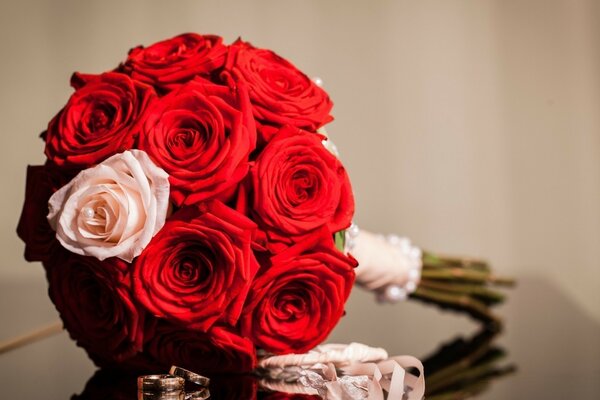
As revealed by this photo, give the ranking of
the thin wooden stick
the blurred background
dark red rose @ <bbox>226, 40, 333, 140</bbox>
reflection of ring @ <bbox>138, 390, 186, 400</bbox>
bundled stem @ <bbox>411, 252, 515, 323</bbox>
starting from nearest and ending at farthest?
reflection of ring @ <bbox>138, 390, 186, 400</bbox> < dark red rose @ <bbox>226, 40, 333, 140</bbox> < the thin wooden stick < bundled stem @ <bbox>411, 252, 515, 323</bbox> < the blurred background

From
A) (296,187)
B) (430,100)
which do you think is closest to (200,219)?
(296,187)

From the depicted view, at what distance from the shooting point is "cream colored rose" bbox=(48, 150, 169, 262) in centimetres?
82

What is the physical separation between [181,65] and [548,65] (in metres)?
1.95

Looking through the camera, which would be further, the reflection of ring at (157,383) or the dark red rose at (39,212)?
the dark red rose at (39,212)

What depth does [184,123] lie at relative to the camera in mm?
886

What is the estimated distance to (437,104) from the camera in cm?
255

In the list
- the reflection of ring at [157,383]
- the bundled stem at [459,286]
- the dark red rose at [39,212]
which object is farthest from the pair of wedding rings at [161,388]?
the bundled stem at [459,286]

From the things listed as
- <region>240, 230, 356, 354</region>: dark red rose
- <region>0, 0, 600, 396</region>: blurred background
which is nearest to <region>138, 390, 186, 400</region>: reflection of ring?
<region>240, 230, 356, 354</region>: dark red rose

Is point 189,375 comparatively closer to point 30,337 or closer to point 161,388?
point 161,388

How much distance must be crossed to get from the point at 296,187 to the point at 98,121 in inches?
9.7

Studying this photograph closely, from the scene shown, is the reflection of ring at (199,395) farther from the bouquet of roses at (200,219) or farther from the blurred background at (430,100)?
the blurred background at (430,100)

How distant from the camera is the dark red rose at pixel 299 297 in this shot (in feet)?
2.85

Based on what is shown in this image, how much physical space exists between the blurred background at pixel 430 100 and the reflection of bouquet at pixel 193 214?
4.62ft

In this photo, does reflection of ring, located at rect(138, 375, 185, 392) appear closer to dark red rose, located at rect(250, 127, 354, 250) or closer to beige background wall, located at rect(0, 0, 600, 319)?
dark red rose, located at rect(250, 127, 354, 250)
